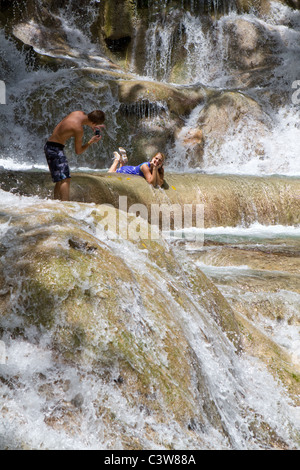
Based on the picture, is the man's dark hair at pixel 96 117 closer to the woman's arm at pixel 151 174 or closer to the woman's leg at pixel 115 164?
the woman's arm at pixel 151 174

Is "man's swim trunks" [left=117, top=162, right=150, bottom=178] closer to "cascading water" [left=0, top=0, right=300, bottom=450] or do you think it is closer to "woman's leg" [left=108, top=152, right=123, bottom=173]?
"woman's leg" [left=108, top=152, right=123, bottom=173]

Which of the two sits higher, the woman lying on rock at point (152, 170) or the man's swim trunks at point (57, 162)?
the man's swim trunks at point (57, 162)

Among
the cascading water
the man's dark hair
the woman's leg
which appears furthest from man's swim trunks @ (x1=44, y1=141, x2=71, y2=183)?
the woman's leg

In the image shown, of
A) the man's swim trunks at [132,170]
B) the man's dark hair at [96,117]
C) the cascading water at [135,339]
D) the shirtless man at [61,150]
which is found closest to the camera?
the cascading water at [135,339]

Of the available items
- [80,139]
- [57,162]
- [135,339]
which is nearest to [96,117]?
[80,139]

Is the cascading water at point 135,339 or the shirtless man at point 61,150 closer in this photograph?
the cascading water at point 135,339

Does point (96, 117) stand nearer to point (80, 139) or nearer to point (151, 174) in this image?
point (80, 139)

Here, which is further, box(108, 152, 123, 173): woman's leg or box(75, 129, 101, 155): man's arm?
box(108, 152, 123, 173): woman's leg

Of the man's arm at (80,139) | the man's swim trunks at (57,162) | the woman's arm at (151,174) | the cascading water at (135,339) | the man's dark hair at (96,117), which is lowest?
the cascading water at (135,339)

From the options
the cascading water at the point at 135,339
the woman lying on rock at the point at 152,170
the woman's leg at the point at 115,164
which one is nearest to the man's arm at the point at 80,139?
the cascading water at the point at 135,339

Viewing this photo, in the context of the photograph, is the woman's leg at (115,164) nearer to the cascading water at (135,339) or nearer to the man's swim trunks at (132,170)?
the man's swim trunks at (132,170)

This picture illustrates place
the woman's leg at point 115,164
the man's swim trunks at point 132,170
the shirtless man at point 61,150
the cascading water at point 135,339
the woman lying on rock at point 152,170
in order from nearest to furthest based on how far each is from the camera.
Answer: the cascading water at point 135,339 → the shirtless man at point 61,150 → the woman lying on rock at point 152,170 → the man's swim trunks at point 132,170 → the woman's leg at point 115,164

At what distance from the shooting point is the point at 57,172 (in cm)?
596
